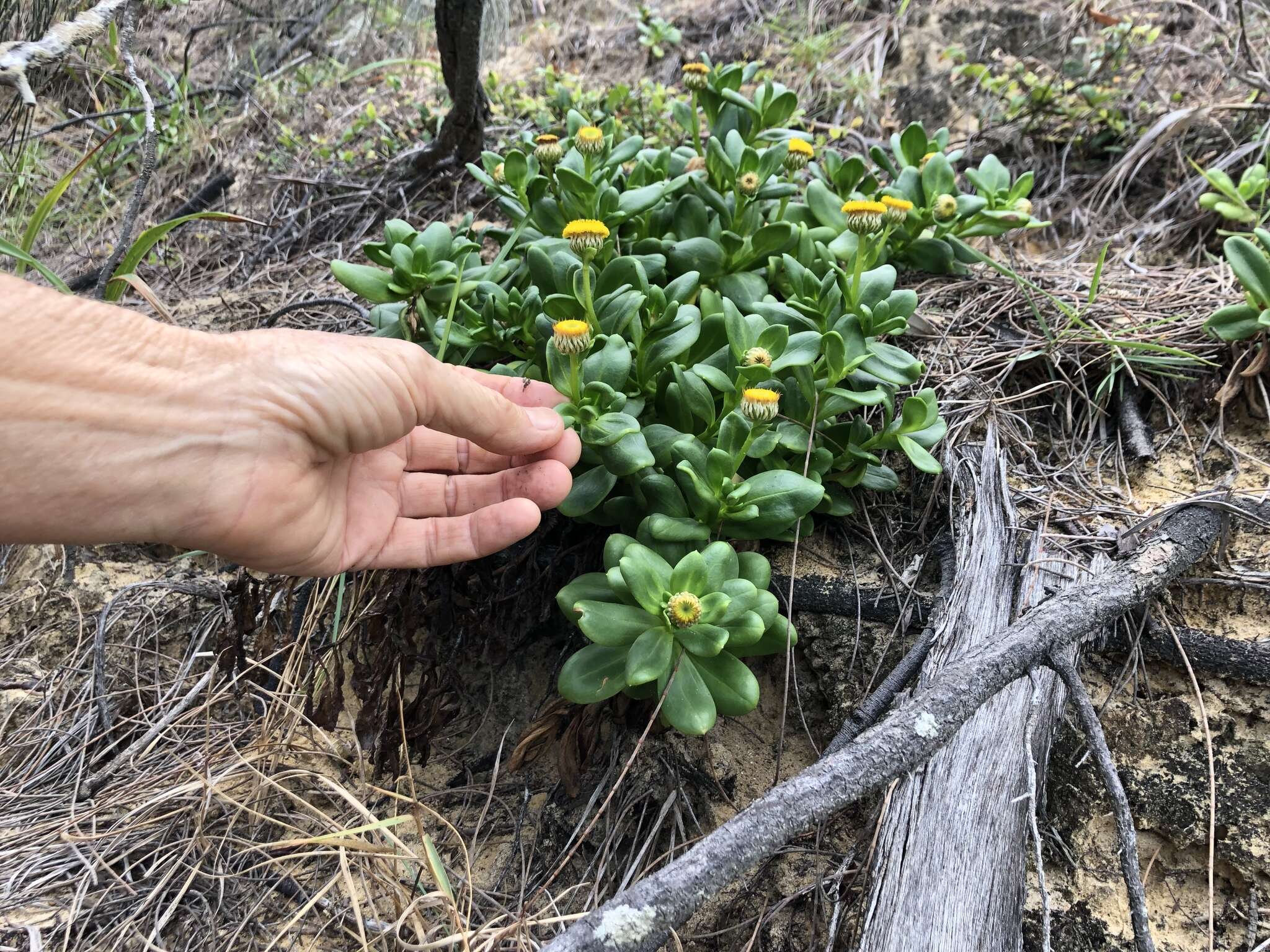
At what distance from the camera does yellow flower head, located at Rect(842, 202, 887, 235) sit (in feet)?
6.02

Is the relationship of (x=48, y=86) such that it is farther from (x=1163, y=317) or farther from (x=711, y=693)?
(x=1163, y=317)

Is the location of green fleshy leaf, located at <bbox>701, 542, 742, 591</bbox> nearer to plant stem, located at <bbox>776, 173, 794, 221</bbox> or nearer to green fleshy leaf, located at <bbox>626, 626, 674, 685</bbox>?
green fleshy leaf, located at <bbox>626, 626, 674, 685</bbox>

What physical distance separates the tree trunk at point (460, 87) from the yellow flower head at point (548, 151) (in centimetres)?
109

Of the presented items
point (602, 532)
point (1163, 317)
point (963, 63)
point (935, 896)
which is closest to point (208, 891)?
point (602, 532)

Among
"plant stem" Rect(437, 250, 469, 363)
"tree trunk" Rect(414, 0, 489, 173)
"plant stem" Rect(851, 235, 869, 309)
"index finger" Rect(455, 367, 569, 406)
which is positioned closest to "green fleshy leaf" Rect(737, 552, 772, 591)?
"index finger" Rect(455, 367, 569, 406)

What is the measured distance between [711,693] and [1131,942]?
0.91 metres

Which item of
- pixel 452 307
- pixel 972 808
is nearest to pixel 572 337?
pixel 452 307

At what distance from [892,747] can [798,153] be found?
1641mm

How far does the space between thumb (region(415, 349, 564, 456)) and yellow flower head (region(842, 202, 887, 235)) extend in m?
0.85

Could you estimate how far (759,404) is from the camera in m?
1.61

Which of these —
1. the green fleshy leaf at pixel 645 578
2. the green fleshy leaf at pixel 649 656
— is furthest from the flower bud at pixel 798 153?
the green fleshy leaf at pixel 649 656

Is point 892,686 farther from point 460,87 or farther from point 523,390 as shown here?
point 460,87

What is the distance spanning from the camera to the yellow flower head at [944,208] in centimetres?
228

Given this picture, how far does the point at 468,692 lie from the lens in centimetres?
204
